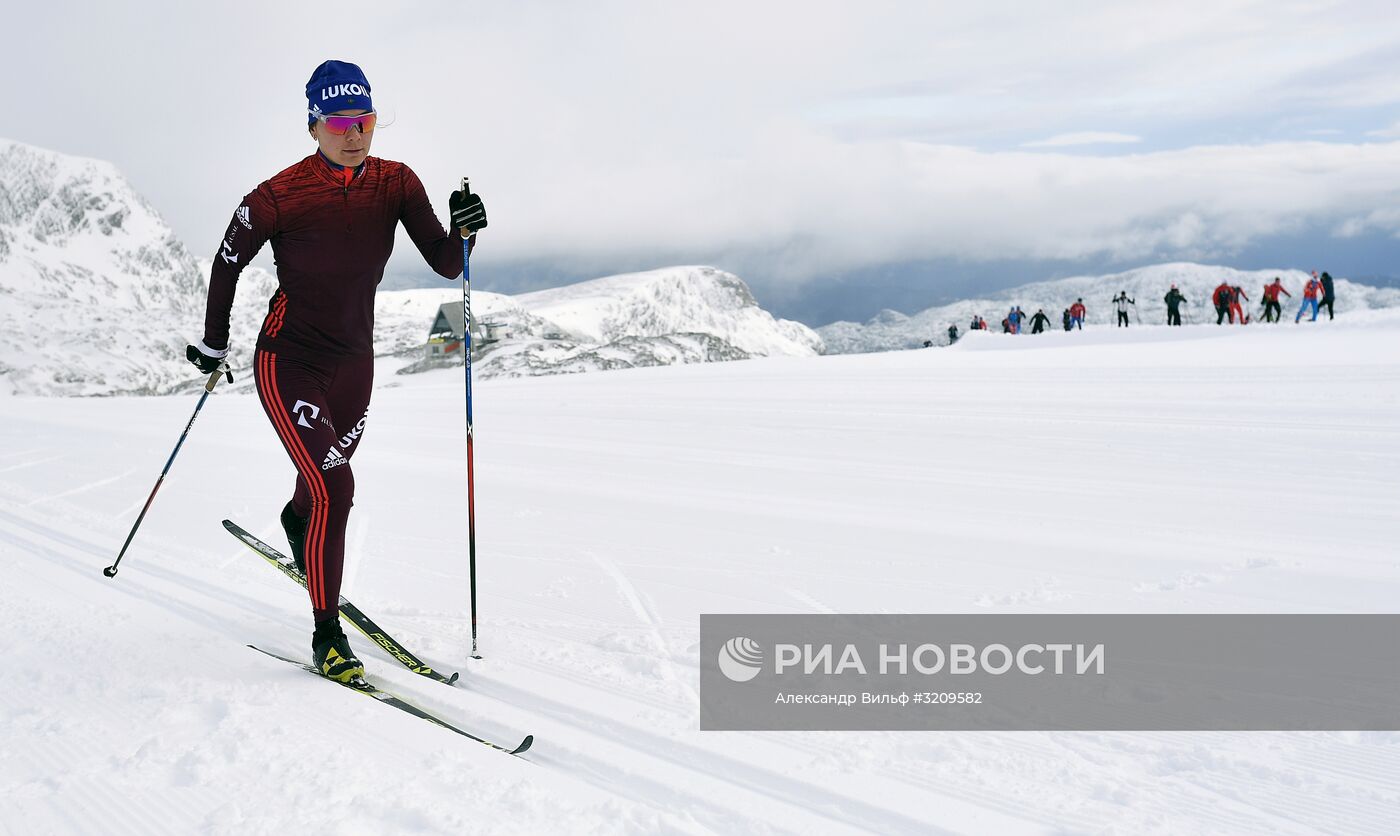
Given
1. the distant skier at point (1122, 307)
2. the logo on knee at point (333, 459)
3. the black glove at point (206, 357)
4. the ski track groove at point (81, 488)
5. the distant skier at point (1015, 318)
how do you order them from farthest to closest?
the distant skier at point (1015, 318)
the distant skier at point (1122, 307)
the ski track groove at point (81, 488)
the black glove at point (206, 357)
the logo on knee at point (333, 459)

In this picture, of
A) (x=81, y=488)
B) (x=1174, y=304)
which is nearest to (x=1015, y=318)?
(x=1174, y=304)

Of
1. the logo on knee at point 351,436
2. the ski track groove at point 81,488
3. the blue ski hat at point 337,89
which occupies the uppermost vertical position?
the blue ski hat at point 337,89

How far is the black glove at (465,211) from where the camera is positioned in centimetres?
409

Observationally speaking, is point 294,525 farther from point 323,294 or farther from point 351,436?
point 323,294

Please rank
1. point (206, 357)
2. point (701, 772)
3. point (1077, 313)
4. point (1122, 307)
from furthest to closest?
point (1077, 313) → point (1122, 307) → point (206, 357) → point (701, 772)

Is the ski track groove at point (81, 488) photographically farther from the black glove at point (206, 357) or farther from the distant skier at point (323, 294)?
the distant skier at point (323, 294)

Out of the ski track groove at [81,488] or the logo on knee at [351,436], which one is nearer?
the logo on knee at [351,436]

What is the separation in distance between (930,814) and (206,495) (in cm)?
738

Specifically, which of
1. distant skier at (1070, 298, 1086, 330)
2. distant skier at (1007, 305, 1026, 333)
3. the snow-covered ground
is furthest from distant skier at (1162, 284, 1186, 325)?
the snow-covered ground

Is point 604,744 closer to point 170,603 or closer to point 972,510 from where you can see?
point 170,603

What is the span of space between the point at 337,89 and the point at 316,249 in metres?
0.67

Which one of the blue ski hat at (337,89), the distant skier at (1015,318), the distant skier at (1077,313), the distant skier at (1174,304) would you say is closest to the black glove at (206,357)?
the blue ski hat at (337,89)

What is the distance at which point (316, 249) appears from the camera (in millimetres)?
3766

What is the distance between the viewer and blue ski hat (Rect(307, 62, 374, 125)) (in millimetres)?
3662
